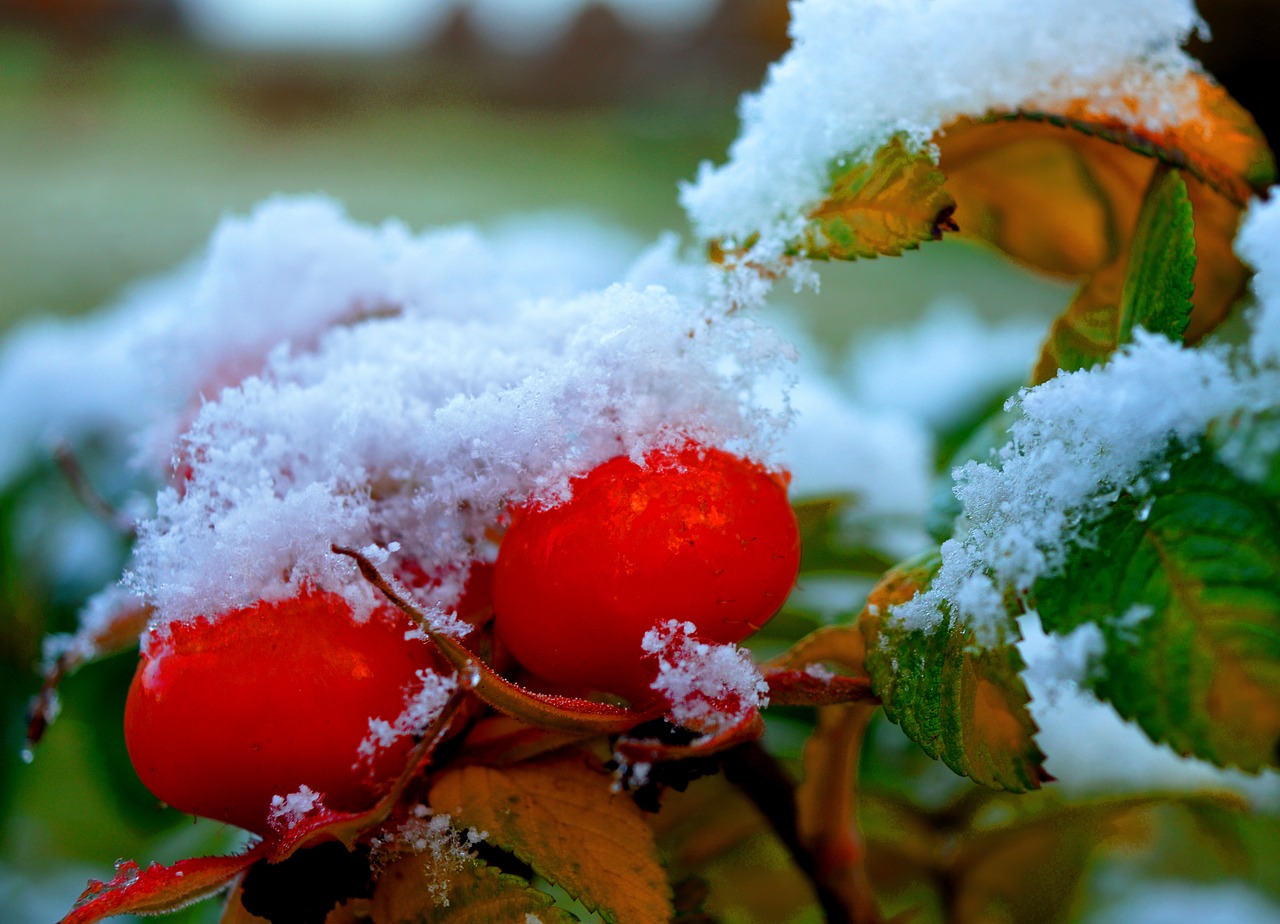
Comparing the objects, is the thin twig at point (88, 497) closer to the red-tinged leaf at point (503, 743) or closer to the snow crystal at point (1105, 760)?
the red-tinged leaf at point (503, 743)

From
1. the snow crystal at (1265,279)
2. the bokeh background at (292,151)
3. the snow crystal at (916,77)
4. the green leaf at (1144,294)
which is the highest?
the snow crystal at (916,77)

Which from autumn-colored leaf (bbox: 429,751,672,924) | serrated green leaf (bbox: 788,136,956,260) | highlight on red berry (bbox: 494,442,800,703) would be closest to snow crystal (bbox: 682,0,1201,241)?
serrated green leaf (bbox: 788,136,956,260)

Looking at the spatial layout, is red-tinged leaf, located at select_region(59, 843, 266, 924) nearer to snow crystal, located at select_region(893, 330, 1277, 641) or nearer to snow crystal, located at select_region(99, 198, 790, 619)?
snow crystal, located at select_region(99, 198, 790, 619)

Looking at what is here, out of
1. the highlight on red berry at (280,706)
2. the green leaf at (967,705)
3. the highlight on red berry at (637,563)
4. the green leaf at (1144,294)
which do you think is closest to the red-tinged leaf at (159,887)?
the highlight on red berry at (280,706)

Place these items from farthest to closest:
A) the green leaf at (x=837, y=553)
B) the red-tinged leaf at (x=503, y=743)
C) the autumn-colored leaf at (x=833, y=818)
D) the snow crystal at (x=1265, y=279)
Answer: the green leaf at (x=837, y=553)
the autumn-colored leaf at (x=833, y=818)
the red-tinged leaf at (x=503, y=743)
the snow crystal at (x=1265, y=279)

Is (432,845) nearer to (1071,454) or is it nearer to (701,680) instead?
(701,680)

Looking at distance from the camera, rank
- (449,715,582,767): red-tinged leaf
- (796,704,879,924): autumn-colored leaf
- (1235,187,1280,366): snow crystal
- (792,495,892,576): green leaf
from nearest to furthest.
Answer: (1235,187,1280,366): snow crystal
(449,715,582,767): red-tinged leaf
(796,704,879,924): autumn-colored leaf
(792,495,892,576): green leaf
